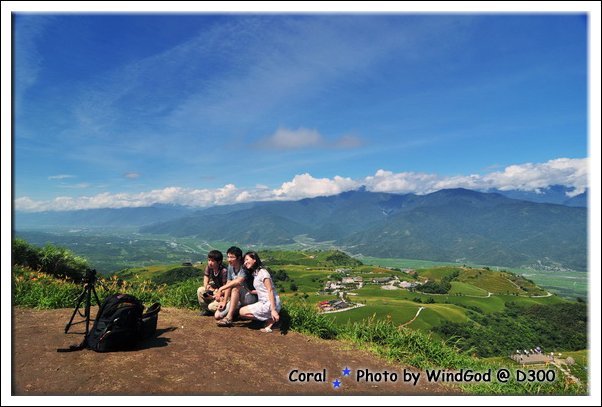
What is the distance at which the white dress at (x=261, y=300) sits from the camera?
6180 mm

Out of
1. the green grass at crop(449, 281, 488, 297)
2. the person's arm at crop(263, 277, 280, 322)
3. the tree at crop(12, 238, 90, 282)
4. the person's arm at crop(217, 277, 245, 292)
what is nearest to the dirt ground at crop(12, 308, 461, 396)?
the person's arm at crop(263, 277, 280, 322)

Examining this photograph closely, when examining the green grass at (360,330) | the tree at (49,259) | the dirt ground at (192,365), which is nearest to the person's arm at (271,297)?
the dirt ground at (192,365)

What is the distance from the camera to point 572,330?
73.5 m

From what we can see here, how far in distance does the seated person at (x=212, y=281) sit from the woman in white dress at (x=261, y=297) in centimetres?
78

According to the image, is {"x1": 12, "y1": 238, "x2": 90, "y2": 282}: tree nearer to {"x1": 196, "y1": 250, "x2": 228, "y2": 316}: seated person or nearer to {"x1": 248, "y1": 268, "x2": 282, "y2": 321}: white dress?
{"x1": 196, "y1": 250, "x2": 228, "y2": 316}: seated person

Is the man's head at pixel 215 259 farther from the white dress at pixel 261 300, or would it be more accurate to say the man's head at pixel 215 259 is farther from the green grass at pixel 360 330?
the green grass at pixel 360 330

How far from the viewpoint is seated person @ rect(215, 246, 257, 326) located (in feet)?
20.2

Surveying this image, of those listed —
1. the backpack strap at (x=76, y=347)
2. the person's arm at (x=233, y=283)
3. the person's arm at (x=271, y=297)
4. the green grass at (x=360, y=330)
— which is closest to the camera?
the backpack strap at (x=76, y=347)

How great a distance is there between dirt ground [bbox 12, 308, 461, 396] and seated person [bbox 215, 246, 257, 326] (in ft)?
1.30

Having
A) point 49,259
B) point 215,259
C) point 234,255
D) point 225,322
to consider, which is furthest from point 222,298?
point 49,259

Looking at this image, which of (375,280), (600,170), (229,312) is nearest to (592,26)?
(600,170)

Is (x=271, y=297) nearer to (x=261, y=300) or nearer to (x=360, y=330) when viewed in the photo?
(x=261, y=300)

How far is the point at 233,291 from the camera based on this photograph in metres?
6.25

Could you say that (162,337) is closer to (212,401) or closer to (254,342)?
(254,342)
